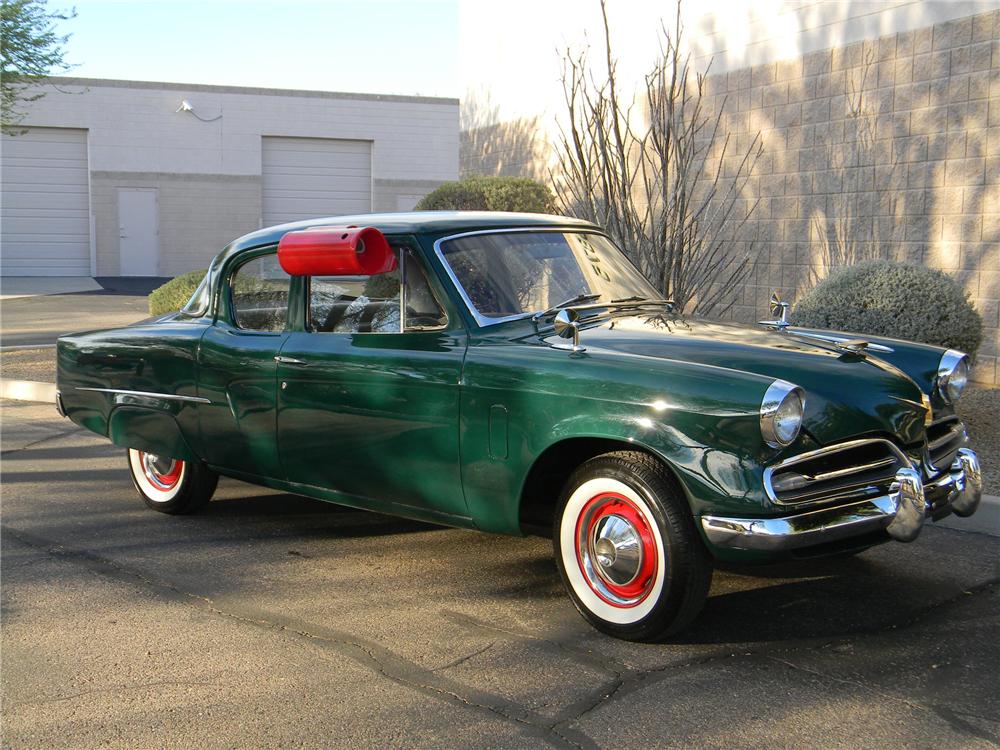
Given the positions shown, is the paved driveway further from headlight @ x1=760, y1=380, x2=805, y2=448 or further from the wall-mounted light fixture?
headlight @ x1=760, y1=380, x2=805, y2=448

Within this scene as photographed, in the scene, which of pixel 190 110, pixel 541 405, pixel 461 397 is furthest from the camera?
pixel 190 110

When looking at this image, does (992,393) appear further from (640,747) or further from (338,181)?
(338,181)

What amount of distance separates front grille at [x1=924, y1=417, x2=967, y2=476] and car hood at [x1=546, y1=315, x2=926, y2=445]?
202 millimetres

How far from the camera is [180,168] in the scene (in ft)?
96.6

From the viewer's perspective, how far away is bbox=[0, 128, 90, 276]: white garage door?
28.2 metres

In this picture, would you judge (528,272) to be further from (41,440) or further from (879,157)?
(879,157)

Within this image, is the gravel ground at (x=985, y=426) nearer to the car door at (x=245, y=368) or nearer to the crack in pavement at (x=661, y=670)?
the crack in pavement at (x=661, y=670)

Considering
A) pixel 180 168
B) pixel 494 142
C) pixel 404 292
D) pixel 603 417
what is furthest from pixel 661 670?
pixel 180 168

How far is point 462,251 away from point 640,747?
8.00ft

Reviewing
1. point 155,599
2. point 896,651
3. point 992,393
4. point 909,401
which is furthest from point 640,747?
point 992,393

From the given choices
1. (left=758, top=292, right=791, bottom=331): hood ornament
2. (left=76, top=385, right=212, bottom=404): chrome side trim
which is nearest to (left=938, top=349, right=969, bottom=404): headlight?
(left=758, top=292, right=791, bottom=331): hood ornament

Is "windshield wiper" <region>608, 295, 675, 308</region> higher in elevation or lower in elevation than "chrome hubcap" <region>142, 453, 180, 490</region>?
higher

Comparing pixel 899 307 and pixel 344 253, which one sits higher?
pixel 344 253

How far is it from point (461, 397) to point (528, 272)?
77 cm
